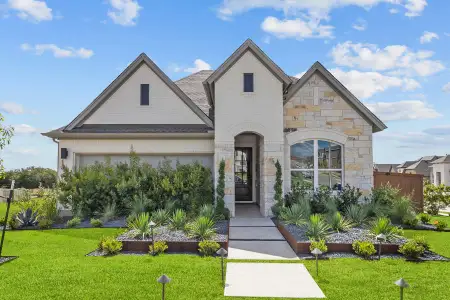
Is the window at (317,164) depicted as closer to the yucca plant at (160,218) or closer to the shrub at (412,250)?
the yucca plant at (160,218)

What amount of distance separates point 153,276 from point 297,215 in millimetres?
6116

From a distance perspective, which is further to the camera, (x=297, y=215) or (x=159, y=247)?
(x=297, y=215)

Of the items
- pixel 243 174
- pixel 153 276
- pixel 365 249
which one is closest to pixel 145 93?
pixel 243 174

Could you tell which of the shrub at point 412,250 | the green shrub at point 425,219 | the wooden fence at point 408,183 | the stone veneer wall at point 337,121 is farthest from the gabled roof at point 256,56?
the shrub at point 412,250

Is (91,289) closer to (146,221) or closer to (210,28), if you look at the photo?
(146,221)

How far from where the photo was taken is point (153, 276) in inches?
263

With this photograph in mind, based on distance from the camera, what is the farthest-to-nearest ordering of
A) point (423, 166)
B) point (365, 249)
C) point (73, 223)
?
1. point (423, 166)
2. point (73, 223)
3. point (365, 249)

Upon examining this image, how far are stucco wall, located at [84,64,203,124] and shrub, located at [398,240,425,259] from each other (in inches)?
395

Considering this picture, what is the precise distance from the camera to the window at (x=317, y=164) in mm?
14422

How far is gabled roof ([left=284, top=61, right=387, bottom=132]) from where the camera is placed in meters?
14.4

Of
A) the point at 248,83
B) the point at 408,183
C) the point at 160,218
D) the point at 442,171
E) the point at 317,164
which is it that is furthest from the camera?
the point at 442,171

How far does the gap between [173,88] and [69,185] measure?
6.12m

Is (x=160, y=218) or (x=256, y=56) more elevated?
(x=256, y=56)

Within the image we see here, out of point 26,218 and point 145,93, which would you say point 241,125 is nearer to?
point 145,93
